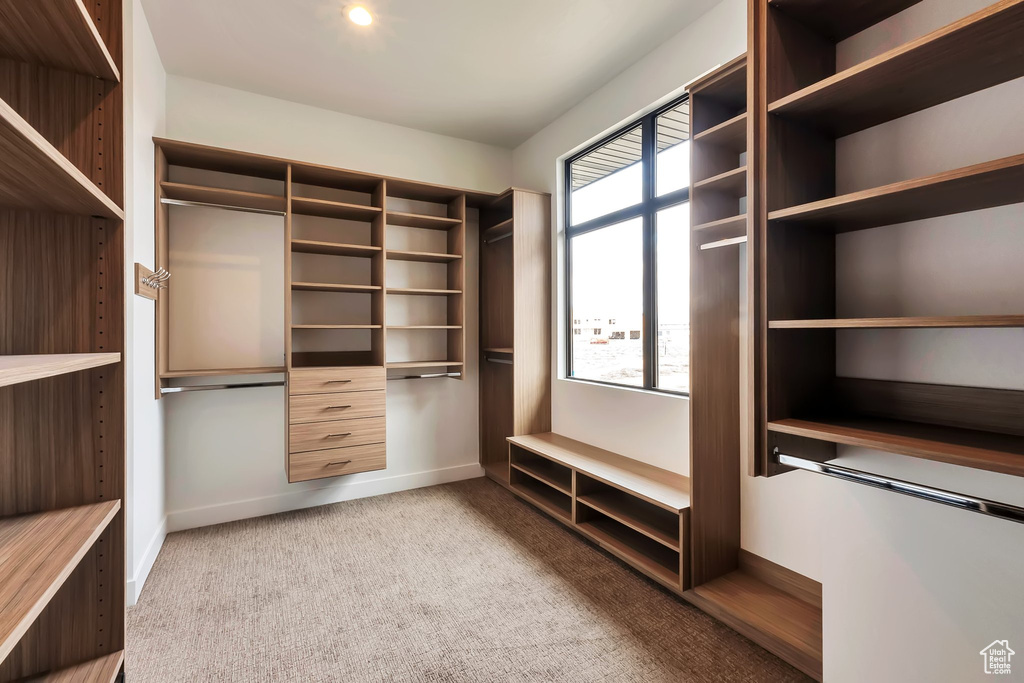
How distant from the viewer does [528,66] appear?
289 centimetres

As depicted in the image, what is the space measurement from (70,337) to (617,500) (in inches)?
102

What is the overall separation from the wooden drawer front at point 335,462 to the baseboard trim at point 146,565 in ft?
2.47

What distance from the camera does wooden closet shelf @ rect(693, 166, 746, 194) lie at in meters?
1.94

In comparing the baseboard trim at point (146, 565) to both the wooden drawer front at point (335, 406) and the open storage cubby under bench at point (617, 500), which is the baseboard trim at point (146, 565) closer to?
the wooden drawer front at point (335, 406)

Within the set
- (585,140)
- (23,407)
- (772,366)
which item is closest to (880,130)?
(772,366)

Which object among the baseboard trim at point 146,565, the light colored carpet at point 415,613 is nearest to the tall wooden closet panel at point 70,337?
the light colored carpet at point 415,613

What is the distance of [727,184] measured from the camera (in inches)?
80.9

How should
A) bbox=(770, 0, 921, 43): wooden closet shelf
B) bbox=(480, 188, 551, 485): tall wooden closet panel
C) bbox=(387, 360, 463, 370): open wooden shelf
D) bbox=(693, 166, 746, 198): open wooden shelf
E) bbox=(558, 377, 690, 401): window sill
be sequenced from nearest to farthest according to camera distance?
bbox=(770, 0, 921, 43): wooden closet shelf, bbox=(693, 166, 746, 198): open wooden shelf, bbox=(558, 377, 690, 401): window sill, bbox=(387, 360, 463, 370): open wooden shelf, bbox=(480, 188, 551, 485): tall wooden closet panel

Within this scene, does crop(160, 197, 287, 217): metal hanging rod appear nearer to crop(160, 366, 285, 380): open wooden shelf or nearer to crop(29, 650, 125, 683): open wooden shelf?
crop(160, 366, 285, 380): open wooden shelf

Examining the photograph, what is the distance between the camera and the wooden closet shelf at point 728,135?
195 cm

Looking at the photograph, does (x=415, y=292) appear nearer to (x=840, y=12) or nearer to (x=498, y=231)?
(x=498, y=231)

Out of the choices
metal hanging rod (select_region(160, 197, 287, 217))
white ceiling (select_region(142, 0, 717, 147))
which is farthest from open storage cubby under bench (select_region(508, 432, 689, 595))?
white ceiling (select_region(142, 0, 717, 147))

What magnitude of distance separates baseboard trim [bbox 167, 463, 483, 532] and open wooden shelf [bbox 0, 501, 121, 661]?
2.50 metres

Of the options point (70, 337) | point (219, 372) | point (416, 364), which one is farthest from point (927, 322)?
point (219, 372)
